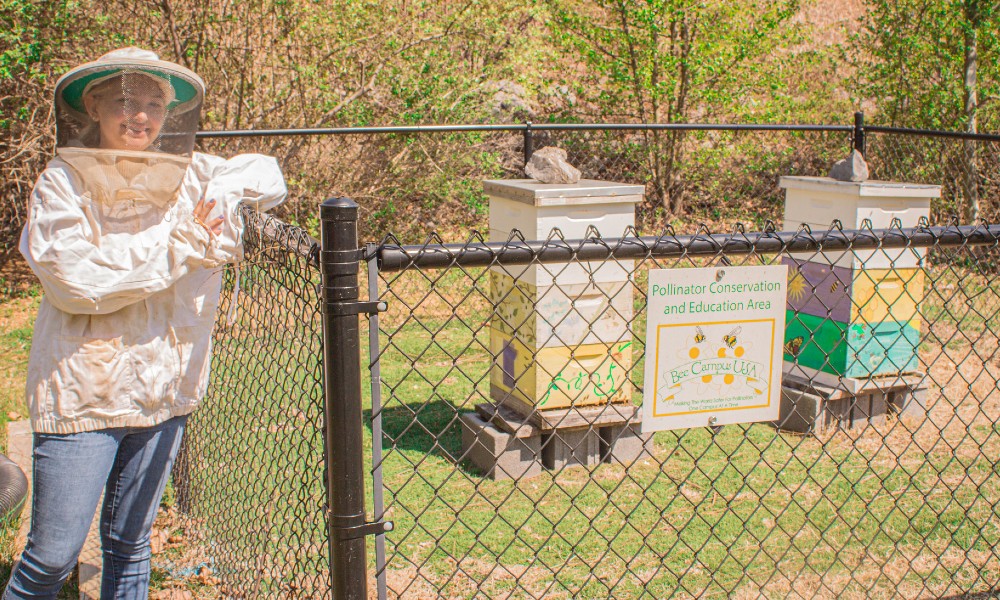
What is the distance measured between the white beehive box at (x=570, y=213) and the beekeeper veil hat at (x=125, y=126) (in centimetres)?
199

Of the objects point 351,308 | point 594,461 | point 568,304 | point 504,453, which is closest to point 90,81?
point 351,308

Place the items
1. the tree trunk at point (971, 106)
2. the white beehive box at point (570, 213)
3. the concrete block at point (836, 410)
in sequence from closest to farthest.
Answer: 1. the white beehive box at point (570, 213)
2. the concrete block at point (836, 410)
3. the tree trunk at point (971, 106)

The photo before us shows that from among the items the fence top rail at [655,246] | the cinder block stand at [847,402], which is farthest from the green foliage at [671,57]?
the fence top rail at [655,246]

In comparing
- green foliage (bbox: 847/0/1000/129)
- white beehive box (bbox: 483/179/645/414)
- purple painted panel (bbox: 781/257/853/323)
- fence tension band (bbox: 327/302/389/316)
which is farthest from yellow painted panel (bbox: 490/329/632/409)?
green foliage (bbox: 847/0/1000/129)

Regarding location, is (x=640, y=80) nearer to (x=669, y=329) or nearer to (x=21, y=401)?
(x=21, y=401)

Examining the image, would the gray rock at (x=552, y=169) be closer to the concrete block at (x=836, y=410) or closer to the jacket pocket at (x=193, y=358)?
the concrete block at (x=836, y=410)

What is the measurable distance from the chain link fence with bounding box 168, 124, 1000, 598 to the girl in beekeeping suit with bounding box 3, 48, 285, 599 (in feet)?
0.69

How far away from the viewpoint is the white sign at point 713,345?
2.17m

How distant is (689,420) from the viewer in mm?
2256

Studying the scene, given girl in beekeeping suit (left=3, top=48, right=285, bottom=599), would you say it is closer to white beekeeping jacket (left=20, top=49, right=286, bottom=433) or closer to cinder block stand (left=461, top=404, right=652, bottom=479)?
white beekeeping jacket (left=20, top=49, right=286, bottom=433)

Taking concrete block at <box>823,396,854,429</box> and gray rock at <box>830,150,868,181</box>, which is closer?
gray rock at <box>830,150,868,181</box>

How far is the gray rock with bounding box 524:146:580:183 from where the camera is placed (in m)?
4.53

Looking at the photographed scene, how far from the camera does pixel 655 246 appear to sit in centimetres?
211

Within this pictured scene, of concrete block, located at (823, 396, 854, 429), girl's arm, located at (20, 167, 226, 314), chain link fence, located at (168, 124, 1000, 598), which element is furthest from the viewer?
concrete block, located at (823, 396, 854, 429)
